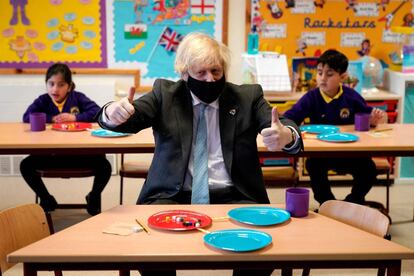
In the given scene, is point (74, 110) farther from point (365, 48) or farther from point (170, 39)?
point (365, 48)

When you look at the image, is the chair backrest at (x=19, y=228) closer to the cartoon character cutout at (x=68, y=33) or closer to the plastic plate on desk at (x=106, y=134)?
the plastic plate on desk at (x=106, y=134)

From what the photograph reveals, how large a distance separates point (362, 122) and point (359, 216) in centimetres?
153

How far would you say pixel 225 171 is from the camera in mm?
2404

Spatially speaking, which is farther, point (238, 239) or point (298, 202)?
point (298, 202)

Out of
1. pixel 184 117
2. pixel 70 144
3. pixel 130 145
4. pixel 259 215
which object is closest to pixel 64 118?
pixel 70 144

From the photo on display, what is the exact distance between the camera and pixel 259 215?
2016 millimetres

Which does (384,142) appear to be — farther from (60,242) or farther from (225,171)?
(60,242)

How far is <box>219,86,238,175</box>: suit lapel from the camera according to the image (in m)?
2.38

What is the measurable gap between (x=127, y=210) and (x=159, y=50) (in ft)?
10.3

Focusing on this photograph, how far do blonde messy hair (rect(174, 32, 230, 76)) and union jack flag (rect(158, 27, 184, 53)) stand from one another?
8.57ft

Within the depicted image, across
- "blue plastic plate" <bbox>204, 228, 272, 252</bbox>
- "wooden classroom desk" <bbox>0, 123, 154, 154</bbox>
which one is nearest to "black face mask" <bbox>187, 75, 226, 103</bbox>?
"blue plastic plate" <bbox>204, 228, 272, 252</bbox>

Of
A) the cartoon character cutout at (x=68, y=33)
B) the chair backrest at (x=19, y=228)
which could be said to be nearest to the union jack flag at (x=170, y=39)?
the cartoon character cutout at (x=68, y=33)

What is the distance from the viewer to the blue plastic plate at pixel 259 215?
6.37ft

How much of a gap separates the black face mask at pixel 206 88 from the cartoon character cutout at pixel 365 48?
301 cm
